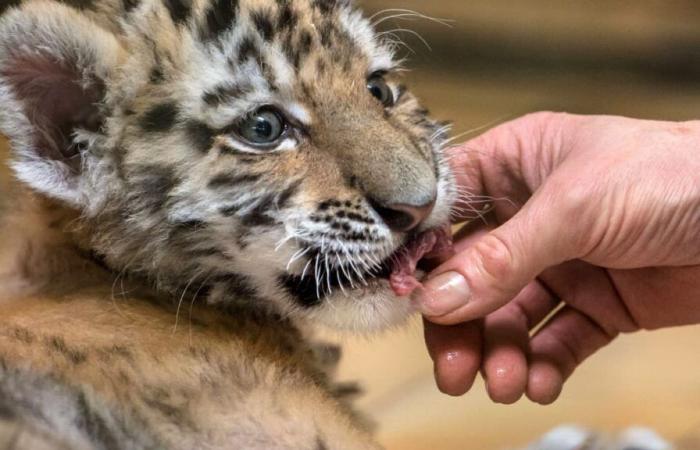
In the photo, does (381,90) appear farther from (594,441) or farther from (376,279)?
(594,441)

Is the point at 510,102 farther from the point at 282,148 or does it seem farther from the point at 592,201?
the point at 282,148

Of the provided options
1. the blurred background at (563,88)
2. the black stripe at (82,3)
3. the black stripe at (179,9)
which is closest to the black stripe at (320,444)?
the black stripe at (179,9)

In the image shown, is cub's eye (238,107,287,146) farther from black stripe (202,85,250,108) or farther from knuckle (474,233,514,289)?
knuckle (474,233,514,289)

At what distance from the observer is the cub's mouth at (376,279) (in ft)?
4.55

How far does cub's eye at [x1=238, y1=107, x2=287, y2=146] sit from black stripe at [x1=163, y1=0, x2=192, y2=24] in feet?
0.63

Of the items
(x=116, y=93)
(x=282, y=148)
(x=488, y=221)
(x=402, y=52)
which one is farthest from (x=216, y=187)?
(x=402, y=52)

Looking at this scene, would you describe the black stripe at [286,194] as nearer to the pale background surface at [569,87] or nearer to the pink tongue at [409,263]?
the pink tongue at [409,263]

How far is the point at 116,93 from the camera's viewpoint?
1.38 m

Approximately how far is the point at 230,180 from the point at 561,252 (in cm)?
56

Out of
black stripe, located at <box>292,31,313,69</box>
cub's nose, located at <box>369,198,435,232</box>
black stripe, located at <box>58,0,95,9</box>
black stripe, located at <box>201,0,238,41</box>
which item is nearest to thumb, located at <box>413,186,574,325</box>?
cub's nose, located at <box>369,198,435,232</box>

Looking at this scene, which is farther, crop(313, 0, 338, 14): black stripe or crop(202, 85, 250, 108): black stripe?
crop(313, 0, 338, 14): black stripe

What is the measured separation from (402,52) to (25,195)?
1.23 m

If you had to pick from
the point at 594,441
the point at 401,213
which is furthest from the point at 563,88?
the point at 401,213

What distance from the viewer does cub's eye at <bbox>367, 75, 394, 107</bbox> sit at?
5.00ft
